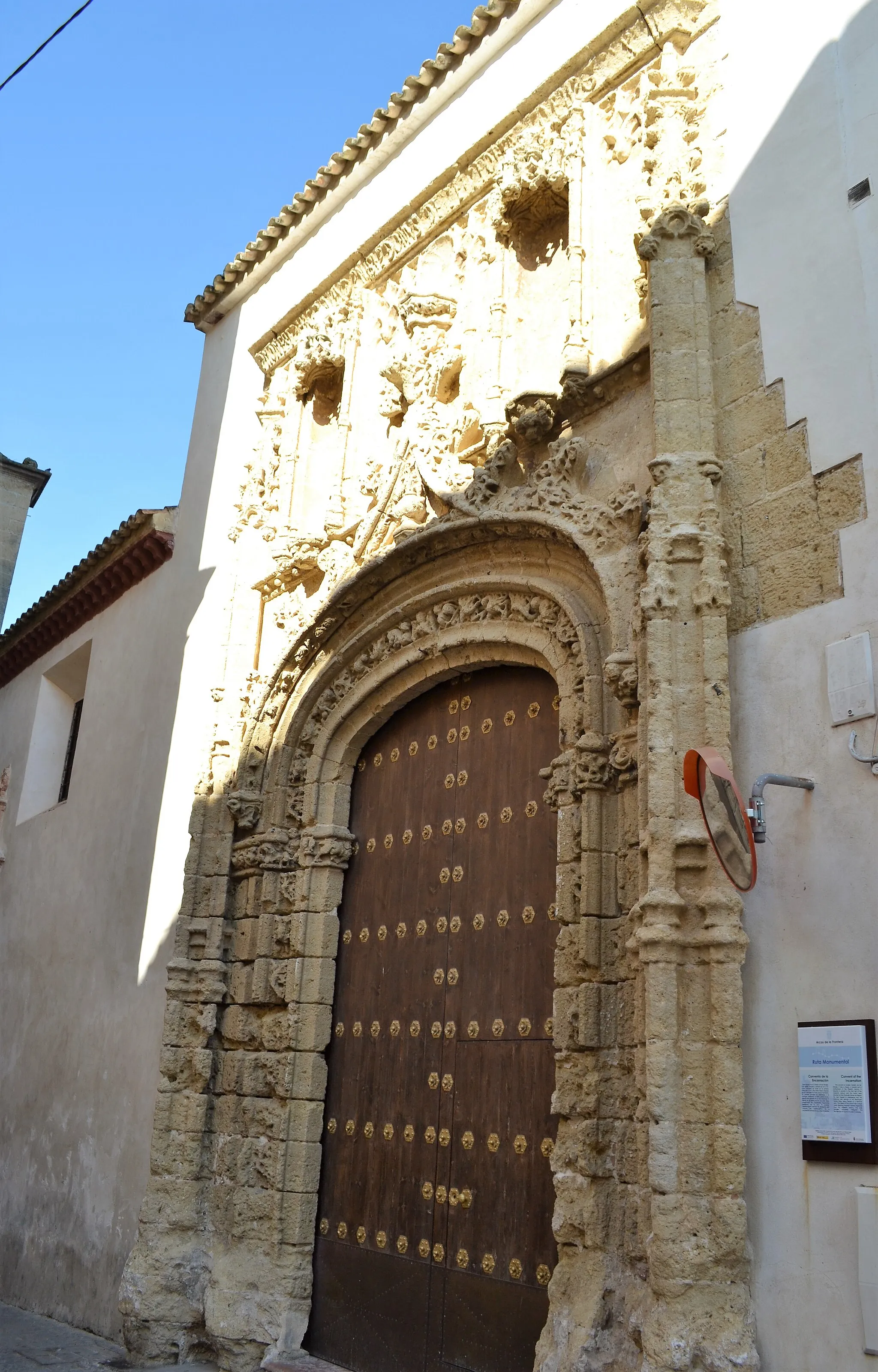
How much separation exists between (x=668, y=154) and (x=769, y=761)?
312 cm

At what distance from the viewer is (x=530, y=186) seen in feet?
21.9

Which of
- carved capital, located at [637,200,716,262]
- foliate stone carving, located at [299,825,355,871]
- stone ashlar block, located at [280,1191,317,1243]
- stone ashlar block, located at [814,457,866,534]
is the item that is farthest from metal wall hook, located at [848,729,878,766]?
stone ashlar block, located at [280,1191,317,1243]

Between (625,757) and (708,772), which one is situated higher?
(625,757)

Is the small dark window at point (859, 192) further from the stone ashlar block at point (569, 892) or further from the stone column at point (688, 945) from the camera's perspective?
the stone ashlar block at point (569, 892)

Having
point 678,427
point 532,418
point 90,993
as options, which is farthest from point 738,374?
point 90,993

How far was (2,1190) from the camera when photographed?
8305mm

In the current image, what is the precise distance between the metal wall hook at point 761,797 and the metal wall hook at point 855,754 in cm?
18

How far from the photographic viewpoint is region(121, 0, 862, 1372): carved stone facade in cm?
409

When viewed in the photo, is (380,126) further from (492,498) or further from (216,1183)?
(216,1183)

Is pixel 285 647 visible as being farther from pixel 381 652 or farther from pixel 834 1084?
pixel 834 1084

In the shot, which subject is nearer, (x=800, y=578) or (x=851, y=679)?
(x=851, y=679)

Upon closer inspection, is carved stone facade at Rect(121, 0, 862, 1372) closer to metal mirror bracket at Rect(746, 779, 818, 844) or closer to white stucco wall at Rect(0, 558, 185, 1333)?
metal mirror bracket at Rect(746, 779, 818, 844)

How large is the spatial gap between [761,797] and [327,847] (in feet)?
9.81

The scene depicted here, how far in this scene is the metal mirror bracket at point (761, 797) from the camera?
13.3ft
